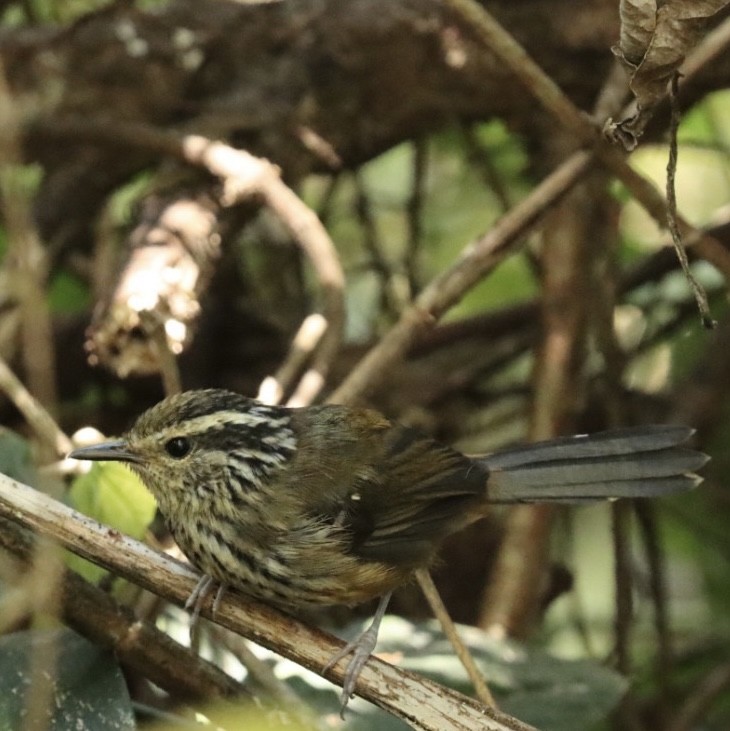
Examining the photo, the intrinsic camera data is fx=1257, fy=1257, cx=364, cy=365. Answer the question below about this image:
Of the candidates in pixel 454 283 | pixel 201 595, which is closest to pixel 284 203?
pixel 454 283

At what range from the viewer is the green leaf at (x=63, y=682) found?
220 cm

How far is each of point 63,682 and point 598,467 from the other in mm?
1292

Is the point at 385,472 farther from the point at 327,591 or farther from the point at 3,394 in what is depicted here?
the point at 3,394

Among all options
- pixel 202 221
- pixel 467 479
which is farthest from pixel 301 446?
pixel 202 221

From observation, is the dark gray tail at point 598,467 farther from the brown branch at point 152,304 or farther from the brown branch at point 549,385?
the brown branch at point 152,304

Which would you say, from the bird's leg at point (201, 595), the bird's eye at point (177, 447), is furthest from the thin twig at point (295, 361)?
the bird's leg at point (201, 595)

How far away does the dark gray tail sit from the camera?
9.23 feet

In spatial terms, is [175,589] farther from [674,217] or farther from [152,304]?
[674,217]

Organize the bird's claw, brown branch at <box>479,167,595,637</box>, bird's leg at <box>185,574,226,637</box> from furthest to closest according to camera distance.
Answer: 1. brown branch at <box>479,167,595,637</box>
2. bird's leg at <box>185,574,226,637</box>
3. the bird's claw

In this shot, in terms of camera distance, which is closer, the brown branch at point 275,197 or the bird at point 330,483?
the bird at point 330,483

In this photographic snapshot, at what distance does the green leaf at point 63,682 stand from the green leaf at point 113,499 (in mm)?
209

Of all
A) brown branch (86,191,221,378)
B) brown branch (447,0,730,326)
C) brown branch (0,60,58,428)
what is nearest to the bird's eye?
brown branch (86,191,221,378)

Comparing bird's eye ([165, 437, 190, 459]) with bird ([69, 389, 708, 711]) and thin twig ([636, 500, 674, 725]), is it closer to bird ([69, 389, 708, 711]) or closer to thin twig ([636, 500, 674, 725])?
bird ([69, 389, 708, 711])

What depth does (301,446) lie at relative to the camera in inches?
108
